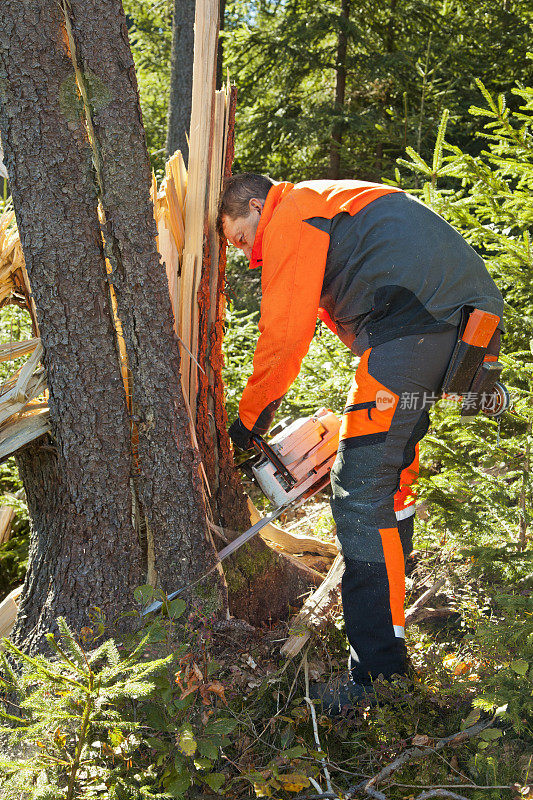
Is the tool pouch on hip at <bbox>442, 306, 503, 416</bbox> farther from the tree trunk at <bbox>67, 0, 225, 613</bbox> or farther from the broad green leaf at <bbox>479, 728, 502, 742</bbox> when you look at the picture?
the broad green leaf at <bbox>479, 728, 502, 742</bbox>

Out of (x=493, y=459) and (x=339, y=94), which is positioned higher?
(x=339, y=94)

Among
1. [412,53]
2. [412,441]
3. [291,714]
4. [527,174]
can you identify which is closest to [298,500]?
[412,441]

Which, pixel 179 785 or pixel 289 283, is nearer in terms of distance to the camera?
pixel 179 785

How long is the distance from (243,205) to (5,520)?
2523 mm

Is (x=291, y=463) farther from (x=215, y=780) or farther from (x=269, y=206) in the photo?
(x=215, y=780)

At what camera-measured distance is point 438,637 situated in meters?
3.00

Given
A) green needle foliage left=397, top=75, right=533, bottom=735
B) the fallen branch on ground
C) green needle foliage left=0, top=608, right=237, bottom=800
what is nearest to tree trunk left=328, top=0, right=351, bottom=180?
green needle foliage left=397, top=75, right=533, bottom=735

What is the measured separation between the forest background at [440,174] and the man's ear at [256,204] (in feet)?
1.52

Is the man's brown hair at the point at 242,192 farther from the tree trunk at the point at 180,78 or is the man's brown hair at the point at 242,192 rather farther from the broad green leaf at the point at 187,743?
the tree trunk at the point at 180,78

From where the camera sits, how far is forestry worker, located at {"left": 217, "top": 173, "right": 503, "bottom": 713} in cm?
243

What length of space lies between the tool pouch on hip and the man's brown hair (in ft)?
3.36

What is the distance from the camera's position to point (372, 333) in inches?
99.8

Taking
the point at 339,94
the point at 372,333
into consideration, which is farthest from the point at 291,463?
the point at 339,94

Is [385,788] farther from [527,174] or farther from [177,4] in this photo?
[177,4]
